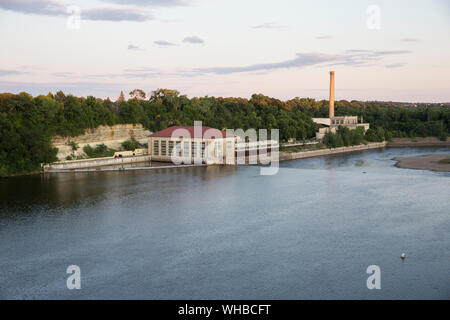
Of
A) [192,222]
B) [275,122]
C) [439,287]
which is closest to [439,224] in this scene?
[439,287]

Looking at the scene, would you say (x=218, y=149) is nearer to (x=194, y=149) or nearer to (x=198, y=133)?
(x=194, y=149)

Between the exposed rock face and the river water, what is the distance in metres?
9.10

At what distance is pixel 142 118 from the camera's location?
56.4 m

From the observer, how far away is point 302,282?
16031 mm

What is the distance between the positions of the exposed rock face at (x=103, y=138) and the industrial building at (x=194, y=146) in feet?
19.3

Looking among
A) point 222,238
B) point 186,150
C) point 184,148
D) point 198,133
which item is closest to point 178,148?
point 184,148

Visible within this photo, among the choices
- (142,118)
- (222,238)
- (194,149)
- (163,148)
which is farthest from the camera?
(142,118)

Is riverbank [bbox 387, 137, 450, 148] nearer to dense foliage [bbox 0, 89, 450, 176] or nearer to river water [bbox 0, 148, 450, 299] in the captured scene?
dense foliage [bbox 0, 89, 450, 176]

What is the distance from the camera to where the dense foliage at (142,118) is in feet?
130

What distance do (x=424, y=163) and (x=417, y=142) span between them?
33.0 m

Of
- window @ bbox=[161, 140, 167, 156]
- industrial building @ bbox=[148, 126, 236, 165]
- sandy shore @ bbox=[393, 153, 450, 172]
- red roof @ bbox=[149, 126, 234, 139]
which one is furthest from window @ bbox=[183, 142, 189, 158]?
sandy shore @ bbox=[393, 153, 450, 172]

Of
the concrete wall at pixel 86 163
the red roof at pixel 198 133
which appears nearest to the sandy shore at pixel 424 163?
the red roof at pixel 198 133

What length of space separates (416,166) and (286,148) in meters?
18.5

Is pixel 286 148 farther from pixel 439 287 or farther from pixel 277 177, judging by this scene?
pixel 439 287
